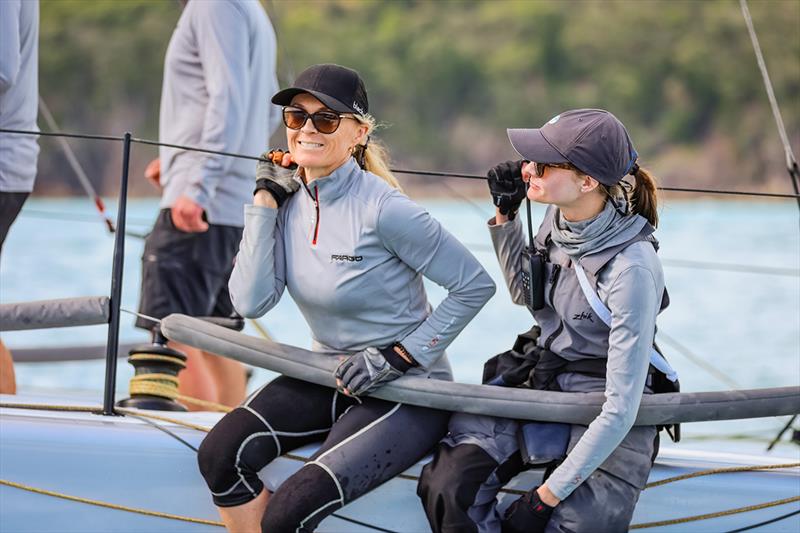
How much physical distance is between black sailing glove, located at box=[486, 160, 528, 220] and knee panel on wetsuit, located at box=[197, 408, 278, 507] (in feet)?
2.04

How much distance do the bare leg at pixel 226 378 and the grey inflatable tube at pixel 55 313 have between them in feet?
3.02

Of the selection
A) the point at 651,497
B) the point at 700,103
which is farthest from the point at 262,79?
the point at 700,103

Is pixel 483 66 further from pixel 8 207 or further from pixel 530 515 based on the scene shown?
pixel 530 515

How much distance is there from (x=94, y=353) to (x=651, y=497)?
7.81 feet

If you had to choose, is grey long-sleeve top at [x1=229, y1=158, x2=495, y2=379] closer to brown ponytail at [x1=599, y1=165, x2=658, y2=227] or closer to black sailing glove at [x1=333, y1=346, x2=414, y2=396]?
black sailing glove at [x1=333, y1=346, x2=414, y2=396]

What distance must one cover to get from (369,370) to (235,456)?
0.30m

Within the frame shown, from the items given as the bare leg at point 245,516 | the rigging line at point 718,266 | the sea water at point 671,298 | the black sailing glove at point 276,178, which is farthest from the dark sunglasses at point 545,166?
the sea water at point 671,298

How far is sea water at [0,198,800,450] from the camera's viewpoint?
31.3 ft

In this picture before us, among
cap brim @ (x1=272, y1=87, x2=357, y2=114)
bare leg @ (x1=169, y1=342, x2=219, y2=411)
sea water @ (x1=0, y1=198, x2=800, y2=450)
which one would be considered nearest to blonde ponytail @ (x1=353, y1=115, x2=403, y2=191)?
cap brim @ (x1=272, y1=87, x2=357, y2=114)

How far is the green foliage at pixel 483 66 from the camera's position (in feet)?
93.5

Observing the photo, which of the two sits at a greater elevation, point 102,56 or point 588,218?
point 102,56

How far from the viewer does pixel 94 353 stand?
429 cm

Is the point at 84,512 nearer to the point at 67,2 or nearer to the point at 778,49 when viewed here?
the point at 778,49

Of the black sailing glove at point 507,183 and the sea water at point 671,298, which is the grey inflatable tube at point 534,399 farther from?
the sea water at point 671,298
